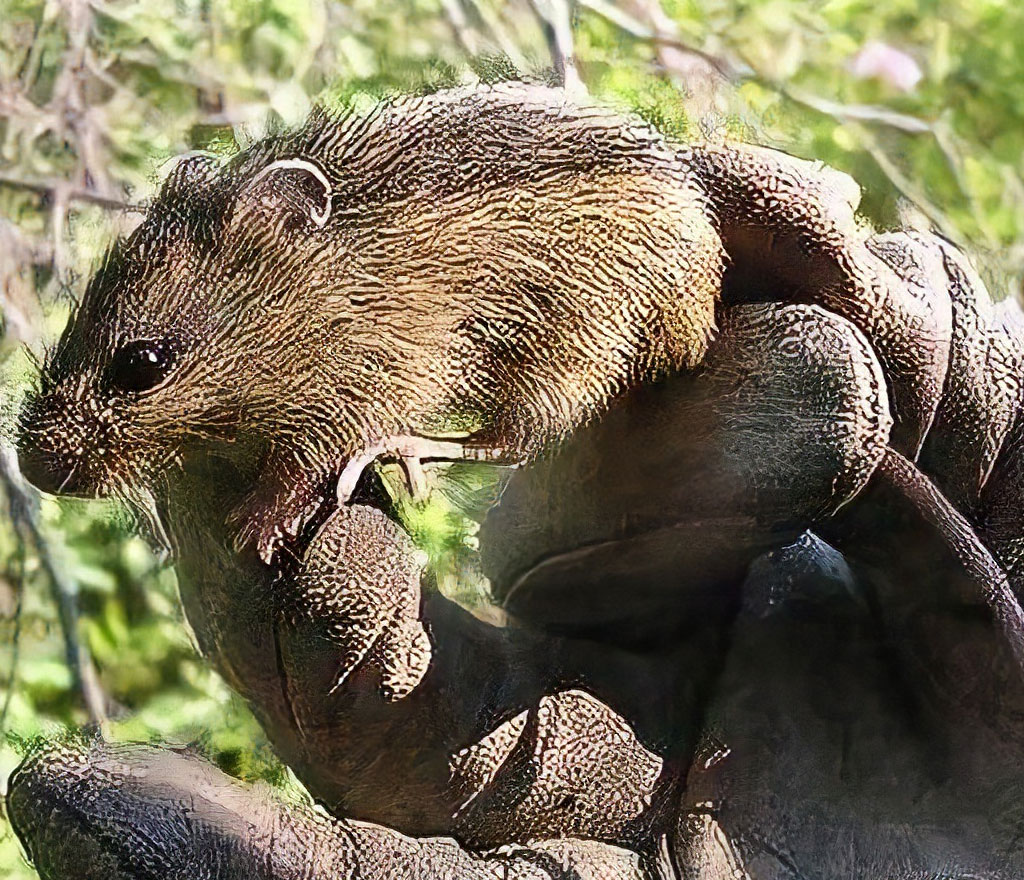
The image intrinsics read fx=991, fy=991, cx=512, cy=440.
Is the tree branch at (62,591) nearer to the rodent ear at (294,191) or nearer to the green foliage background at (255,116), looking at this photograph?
the green foliage background at (255,116)

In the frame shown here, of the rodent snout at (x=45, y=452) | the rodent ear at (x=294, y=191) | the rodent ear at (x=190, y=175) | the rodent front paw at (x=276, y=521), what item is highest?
the rodent ear at (x=190, y=175)

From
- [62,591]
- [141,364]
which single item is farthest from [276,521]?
[62,591]

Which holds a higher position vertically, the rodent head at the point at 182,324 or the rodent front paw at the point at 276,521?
the rodent head at the point at 182,324

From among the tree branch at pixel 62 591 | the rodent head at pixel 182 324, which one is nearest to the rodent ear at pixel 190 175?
the rodent head at pixel 182 324

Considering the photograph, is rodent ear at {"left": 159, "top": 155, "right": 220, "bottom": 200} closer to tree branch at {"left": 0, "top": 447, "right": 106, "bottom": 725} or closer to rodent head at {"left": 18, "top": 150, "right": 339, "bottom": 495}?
rodent head at {"left": 18, "top": 150, "right": 339, "bottom": 495}

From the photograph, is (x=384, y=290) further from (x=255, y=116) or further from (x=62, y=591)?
(x=62, y=591)

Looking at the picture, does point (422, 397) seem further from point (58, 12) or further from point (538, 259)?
point (58, 12)
